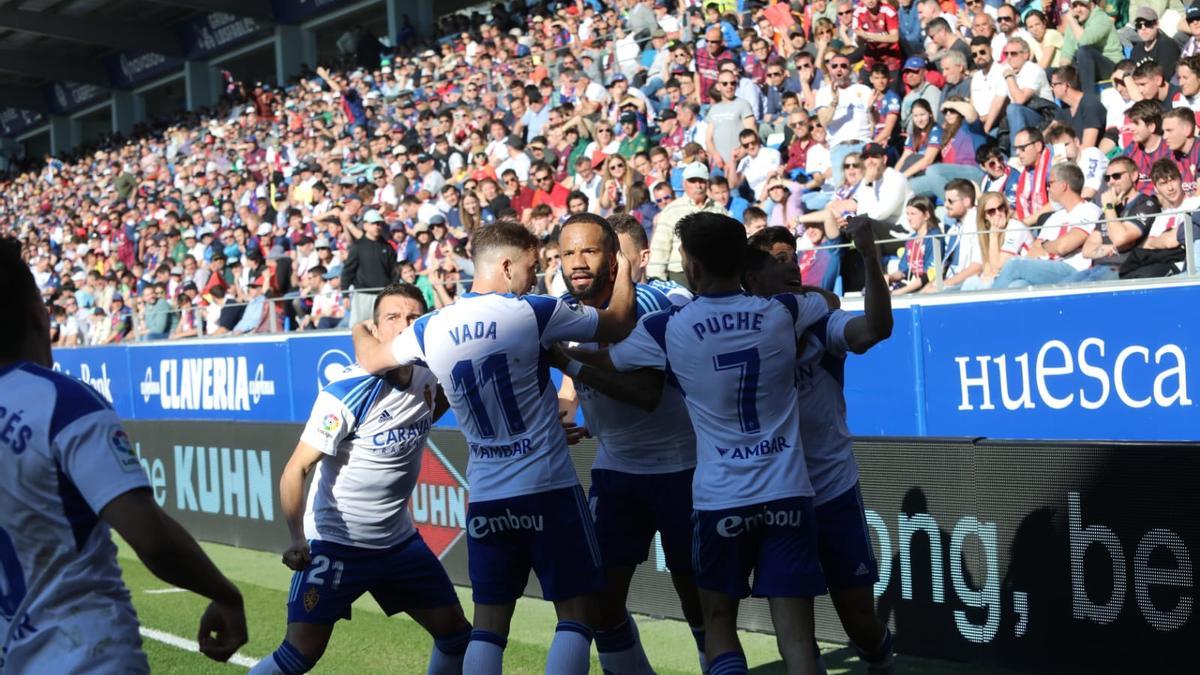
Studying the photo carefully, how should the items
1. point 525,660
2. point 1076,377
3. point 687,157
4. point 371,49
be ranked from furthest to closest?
point 371,49 < point 687,157 < point 1076,377 < point 525,660

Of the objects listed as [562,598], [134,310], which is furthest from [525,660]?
[134,310]

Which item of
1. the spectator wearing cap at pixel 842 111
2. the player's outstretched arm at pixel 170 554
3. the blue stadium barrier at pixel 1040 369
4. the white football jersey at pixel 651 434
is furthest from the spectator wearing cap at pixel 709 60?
the player's outstretched arm at pixel 170 554

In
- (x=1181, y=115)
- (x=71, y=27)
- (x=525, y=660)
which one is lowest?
(x=525, y=660)

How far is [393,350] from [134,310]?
16803 millimetres

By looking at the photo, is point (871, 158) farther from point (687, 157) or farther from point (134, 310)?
point (134, 310)

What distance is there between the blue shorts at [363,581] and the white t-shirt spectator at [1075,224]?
179 inches

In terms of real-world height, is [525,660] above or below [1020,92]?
below

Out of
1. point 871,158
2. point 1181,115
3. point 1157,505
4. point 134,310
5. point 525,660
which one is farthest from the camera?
point 134,310

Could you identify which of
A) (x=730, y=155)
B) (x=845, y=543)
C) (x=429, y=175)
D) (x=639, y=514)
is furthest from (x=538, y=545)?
(x=429, y=175)

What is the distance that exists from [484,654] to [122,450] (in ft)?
7.26

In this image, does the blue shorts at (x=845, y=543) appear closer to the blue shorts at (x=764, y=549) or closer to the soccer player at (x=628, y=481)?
the blue shorts at (x=764, y=549)

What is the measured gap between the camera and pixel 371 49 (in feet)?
97.3

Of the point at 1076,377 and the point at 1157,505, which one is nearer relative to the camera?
the point at 1157,505

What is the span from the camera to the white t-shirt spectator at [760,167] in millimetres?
13320
